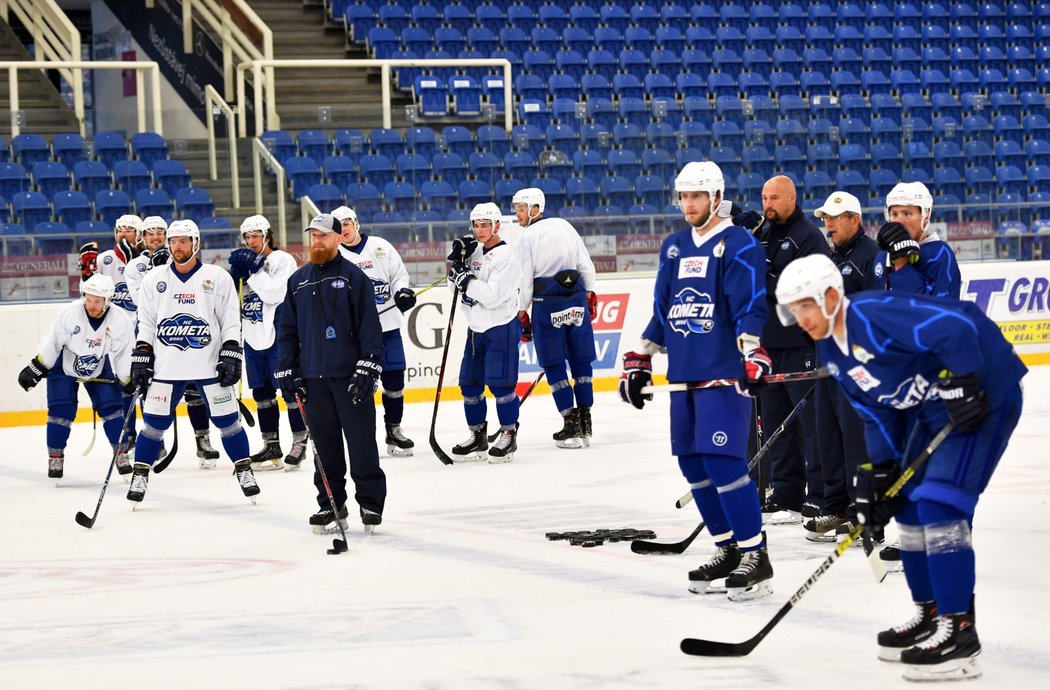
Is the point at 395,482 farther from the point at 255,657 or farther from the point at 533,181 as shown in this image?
the point at 533,181

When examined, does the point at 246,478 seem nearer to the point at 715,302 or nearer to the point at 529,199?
the point at 529,199

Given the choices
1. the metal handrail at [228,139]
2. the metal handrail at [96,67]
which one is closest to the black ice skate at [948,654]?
the metal handrail at [228,139]

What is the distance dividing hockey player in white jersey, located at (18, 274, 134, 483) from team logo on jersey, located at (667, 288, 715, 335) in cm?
475

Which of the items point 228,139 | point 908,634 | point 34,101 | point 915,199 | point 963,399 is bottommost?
point 908,634

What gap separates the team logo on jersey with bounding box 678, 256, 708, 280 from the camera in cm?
584

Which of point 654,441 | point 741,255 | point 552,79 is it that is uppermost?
point 552,79

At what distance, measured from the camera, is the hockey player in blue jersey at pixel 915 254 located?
6.42 metres

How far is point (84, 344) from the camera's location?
31.6ft

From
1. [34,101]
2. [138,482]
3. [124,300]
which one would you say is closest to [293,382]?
[138,482]

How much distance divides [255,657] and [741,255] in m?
2.28

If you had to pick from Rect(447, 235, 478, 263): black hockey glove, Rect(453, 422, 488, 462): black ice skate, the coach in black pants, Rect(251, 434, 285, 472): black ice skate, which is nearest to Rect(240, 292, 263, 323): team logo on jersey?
Rect(251, 434, 285, 472): black ice skate

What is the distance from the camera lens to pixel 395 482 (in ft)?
30.5

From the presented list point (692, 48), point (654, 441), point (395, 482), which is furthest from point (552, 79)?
point (395, 482)

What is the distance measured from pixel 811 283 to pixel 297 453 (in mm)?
6148
